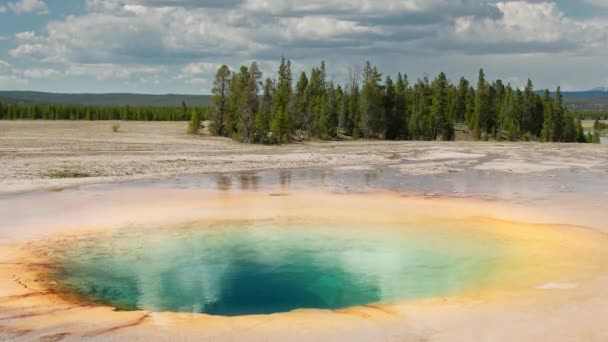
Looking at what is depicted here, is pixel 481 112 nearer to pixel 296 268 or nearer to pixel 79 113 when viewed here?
pixel 79 113

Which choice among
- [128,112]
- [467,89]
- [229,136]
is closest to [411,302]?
[229,136]

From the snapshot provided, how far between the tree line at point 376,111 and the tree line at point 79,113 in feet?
109

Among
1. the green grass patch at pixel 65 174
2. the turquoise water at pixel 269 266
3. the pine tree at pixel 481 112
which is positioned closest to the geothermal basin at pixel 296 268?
the turquoise water at pixel 269 266

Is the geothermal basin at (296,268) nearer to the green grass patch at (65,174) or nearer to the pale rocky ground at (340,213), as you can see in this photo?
the pale rocky ground at (340,213)

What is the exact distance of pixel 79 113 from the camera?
4606 inches

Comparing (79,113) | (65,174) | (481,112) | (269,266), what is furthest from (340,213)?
(79,113)

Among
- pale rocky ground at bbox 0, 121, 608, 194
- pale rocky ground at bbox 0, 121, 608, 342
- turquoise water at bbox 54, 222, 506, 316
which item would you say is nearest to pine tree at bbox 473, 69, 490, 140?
pale rocky ground at bbox 0, 121, 608, 194

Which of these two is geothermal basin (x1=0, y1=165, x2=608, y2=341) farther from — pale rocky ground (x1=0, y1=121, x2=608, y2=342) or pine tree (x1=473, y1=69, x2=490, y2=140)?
pine tree (x1=473, y1=69, x2=490, y2=140)

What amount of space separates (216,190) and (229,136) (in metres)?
41.8

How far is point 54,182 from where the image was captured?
25703mm

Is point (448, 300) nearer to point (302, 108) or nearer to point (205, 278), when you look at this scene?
point (205, 278)

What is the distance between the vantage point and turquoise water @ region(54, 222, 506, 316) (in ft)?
36.7

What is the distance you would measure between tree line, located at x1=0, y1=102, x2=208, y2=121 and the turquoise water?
92289mm

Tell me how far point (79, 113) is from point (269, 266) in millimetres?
111739
